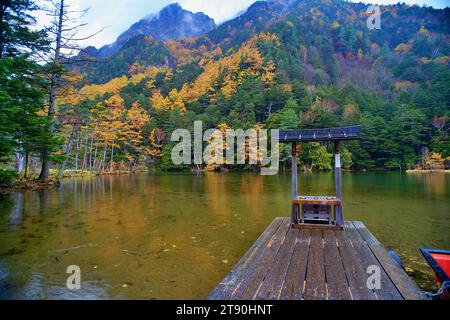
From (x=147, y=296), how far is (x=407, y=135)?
146ft

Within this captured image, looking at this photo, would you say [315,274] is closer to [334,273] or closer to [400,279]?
[334,273]

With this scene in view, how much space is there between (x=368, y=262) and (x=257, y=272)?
151cm

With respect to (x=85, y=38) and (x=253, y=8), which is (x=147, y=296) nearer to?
(x=85, y=38)

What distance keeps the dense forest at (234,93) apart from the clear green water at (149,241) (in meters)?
4.64

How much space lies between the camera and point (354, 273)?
2.98m

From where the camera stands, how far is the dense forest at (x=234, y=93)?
13109 mm

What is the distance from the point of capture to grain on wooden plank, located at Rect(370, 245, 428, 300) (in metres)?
2.41

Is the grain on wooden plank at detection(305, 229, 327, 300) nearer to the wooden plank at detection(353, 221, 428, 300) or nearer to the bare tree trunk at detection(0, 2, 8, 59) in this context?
the wooden plank at detection(353, 221, 428, 300)

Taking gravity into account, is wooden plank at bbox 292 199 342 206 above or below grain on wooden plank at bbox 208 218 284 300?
above

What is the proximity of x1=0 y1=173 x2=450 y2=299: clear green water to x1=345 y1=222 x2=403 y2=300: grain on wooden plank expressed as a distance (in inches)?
27.7

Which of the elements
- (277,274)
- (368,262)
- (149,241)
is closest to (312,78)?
(149,241)

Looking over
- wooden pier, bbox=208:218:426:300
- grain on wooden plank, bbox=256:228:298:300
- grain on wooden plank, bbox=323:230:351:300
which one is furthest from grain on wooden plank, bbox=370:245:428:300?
grain on wooden plank, bbox=256:228:298:300

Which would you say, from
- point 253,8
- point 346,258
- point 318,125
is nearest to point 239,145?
point 318,125

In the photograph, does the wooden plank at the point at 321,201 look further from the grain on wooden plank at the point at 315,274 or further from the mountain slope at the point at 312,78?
the mountain slope at the point at 312,78
